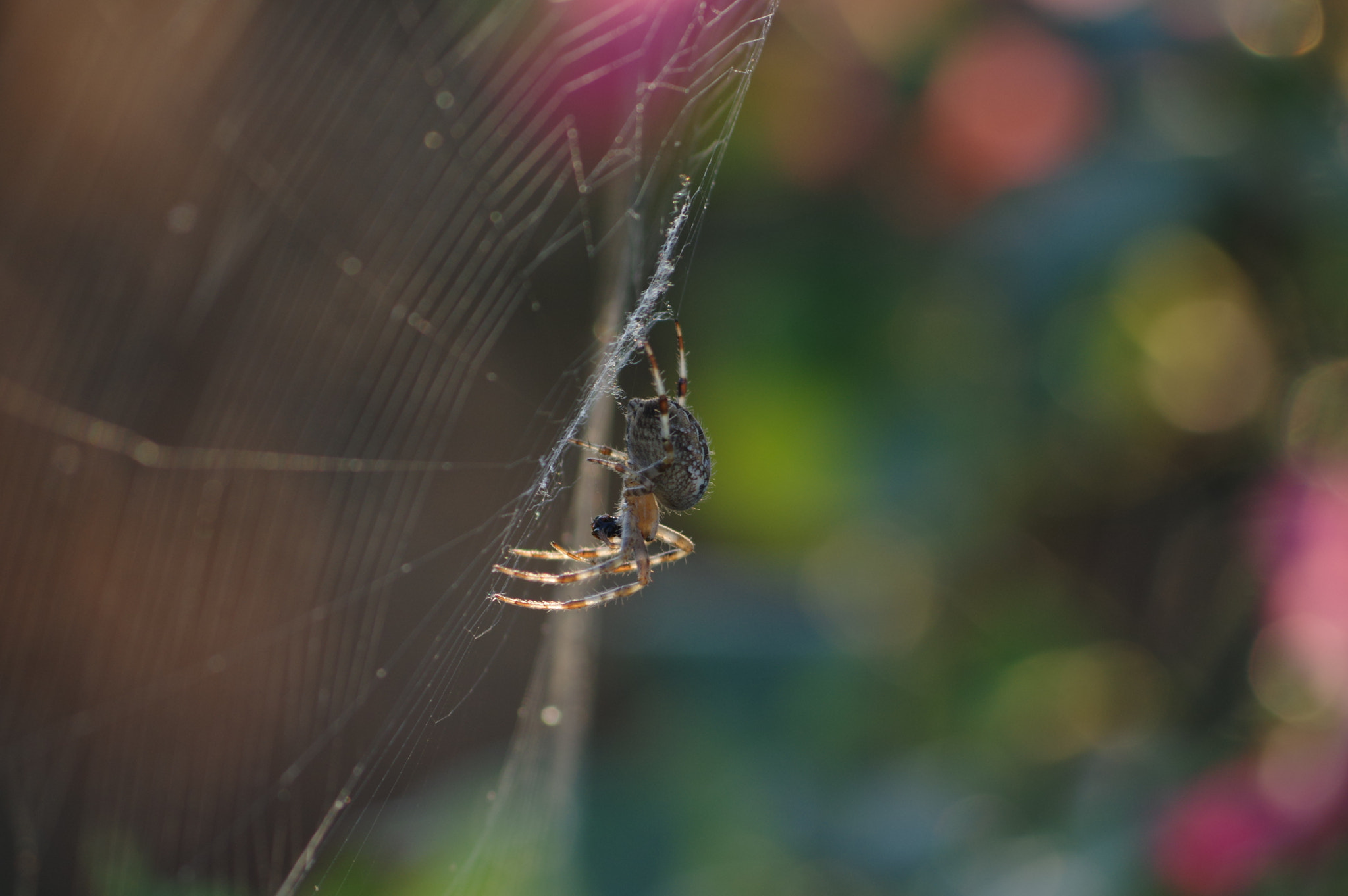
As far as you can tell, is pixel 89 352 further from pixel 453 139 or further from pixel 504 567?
pixel 504 567

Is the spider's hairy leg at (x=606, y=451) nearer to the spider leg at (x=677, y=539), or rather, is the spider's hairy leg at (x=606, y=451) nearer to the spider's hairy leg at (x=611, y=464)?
the spider's hairy leg at (x=611, y=464)

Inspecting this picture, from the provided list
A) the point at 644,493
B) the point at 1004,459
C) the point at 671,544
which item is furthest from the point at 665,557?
the point at 1004,459

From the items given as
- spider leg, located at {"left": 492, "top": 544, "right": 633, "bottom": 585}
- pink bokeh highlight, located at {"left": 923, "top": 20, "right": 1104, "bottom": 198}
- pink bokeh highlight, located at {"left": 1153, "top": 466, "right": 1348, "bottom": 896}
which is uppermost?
pink bokeh highlight, located at {"left": 923, "top": 20, "right": 1104, "bottom": 198}

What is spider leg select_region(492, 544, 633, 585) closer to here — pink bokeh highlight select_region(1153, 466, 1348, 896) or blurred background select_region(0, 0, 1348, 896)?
blurred background select_region(0, 0, 1348, 896)

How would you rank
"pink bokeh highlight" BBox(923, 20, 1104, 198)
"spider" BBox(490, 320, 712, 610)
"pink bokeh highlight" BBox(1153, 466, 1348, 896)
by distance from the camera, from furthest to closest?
"pink bokeh highlight" BBox(923, 20, 1104, 198) → "spider" BBox(490, 320, 712, 610) → "pink bokeh highlight" BBox(1153, 466, 1348, 896)

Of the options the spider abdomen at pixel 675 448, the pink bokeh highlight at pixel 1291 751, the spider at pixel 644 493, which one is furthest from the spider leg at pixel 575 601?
the pink bokeh highlight at pixel 1291 751

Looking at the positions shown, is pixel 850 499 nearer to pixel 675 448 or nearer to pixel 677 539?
pixel 677 539

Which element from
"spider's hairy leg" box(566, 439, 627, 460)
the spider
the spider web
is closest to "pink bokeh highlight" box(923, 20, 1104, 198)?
the spider web
